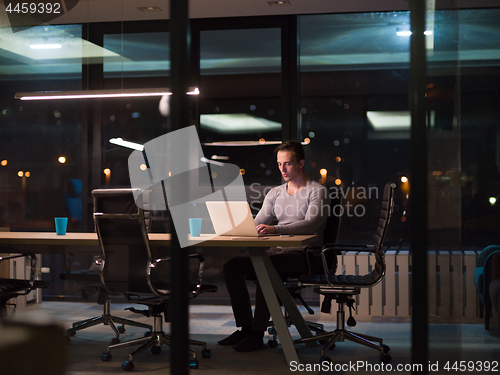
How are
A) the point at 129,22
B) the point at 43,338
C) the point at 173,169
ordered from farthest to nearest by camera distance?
the point at 129,22 < the point at 43,338 < the point at 173,169

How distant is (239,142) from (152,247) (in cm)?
244

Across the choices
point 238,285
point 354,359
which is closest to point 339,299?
point 354,359

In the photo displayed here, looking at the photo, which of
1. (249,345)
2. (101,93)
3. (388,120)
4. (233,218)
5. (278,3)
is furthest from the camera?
(388,120)

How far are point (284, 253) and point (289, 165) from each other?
697 mm

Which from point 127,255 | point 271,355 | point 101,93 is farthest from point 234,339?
point 101,93

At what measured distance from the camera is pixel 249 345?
363 centimetres

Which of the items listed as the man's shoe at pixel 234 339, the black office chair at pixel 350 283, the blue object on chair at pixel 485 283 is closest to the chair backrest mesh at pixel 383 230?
the black office chair at pixel 350 283

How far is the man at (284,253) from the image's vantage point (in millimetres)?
3672

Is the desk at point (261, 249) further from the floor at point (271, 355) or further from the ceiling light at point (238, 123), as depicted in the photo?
the ceiling light at point (238, 123)

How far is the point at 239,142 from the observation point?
5.57 meters

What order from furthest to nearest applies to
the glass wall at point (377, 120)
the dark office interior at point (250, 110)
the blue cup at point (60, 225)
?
the dark office interior at point (250, 110) → the glass wall at point (377, 120) → the blue cup at point (60, 225)

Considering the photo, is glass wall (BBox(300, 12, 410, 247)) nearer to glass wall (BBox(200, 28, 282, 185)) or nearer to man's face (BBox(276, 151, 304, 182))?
glass wall (BBox(200, 28, 282, 185))

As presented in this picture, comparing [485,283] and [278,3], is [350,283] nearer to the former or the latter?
[485,283]

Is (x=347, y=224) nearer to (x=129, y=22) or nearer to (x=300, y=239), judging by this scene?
(x=300, y=239)
